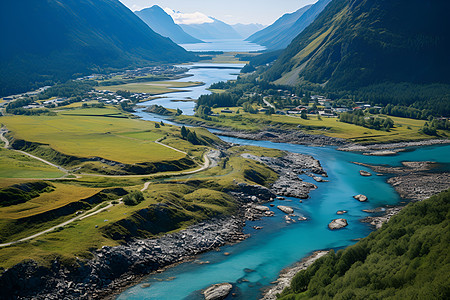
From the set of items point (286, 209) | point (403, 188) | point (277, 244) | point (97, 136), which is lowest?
point (277, 244)

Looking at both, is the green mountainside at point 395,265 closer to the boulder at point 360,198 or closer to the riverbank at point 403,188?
the riverbank at point 403,188

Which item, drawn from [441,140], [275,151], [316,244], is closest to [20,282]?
[316,244]

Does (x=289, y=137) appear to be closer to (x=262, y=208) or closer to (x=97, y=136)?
(x=97, y=136)

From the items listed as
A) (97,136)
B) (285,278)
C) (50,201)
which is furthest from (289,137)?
(50,201)

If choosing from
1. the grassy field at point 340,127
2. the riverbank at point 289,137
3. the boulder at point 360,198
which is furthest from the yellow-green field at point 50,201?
the grassy field at point 340,127

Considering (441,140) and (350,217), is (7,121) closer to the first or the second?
(350,217)

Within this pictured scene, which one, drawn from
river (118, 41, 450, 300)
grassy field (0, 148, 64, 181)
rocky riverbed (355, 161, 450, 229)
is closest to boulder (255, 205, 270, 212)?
river (118, 41, 450, 300)
